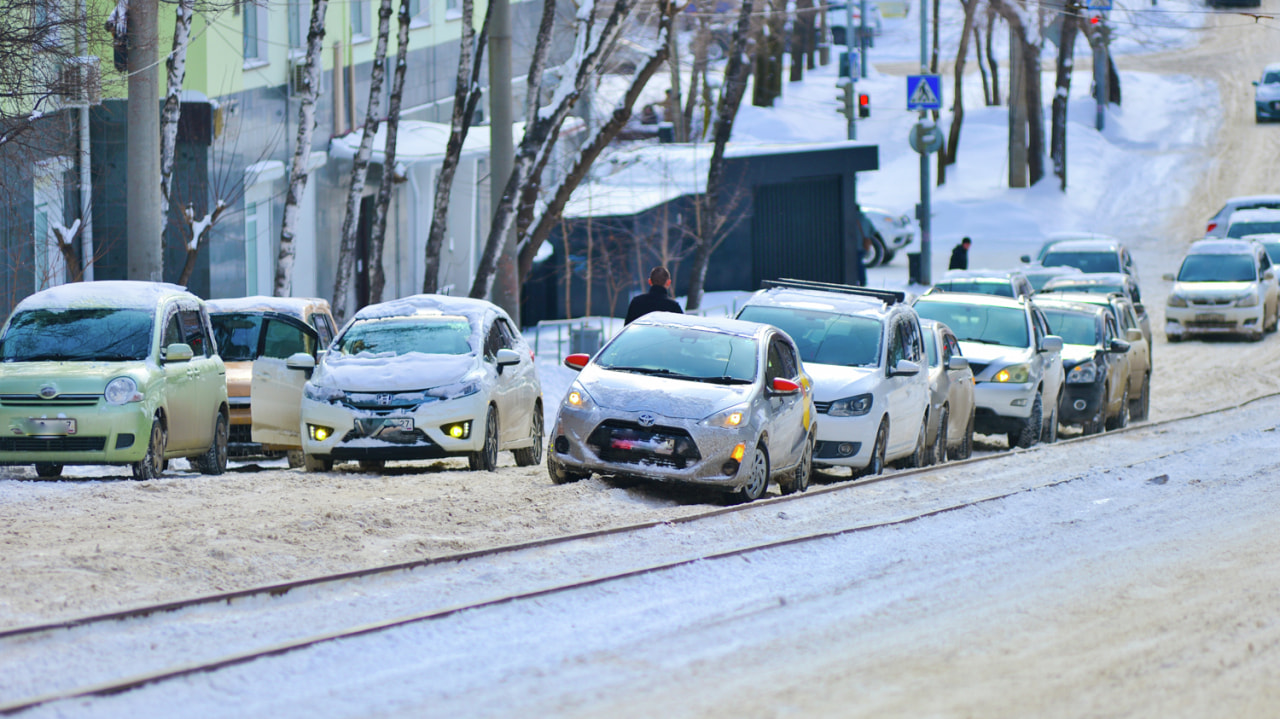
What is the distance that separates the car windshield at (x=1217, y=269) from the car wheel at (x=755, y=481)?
813 inches

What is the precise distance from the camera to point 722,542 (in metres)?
11.0

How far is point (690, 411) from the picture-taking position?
12.8m

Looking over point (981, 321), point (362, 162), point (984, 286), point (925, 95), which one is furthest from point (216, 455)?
point (925, 95)

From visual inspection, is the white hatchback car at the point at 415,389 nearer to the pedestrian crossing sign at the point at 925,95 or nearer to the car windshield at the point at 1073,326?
the car windshield at the point at 1073,326

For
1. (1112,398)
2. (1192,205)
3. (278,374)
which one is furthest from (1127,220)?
(278,374)

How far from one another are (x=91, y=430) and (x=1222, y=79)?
7122 cm

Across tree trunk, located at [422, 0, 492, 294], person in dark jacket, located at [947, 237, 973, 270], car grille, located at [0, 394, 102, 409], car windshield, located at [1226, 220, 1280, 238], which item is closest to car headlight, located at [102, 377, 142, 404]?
car grille, located at [0, 394, 102, 409]

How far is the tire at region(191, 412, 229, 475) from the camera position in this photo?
52.0 feet

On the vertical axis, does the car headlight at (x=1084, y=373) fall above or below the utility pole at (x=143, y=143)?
below

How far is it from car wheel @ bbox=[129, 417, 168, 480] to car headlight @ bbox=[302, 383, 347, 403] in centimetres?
127

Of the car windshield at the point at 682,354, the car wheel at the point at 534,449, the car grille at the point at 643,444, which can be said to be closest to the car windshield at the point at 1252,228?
the car wheel at the point at 534,449

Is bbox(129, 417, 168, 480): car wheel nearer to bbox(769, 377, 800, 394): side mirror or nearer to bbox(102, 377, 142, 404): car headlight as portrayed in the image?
bbox(102, 377, 142, 404): car headlight

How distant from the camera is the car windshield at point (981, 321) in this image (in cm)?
2012

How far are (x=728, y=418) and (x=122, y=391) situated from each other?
16.0ft
